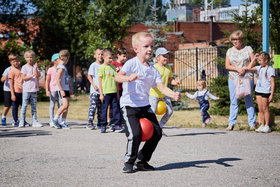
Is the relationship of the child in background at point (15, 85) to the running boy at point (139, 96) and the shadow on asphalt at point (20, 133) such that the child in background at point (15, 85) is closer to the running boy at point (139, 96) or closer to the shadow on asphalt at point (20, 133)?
the shadow on asphalt at point (20, 133)

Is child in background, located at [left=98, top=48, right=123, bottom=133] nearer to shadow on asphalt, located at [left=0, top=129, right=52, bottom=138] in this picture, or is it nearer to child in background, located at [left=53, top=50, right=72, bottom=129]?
child in background, located at [left=53, top=50, right=72, bottom=129]

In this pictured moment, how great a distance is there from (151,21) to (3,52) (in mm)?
10040

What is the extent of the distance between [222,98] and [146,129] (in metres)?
8.49

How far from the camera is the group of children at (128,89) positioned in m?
5.11

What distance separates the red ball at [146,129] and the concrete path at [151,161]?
0.45 m

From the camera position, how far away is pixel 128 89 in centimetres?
518

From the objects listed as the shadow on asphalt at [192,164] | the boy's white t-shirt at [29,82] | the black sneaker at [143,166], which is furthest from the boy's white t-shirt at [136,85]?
the boy's white t-shirt at [29,82]

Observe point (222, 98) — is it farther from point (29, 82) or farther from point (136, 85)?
point (136, 85)

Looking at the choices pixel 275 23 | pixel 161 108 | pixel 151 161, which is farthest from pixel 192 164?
pixel 275 23

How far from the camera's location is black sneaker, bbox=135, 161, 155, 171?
201 inches

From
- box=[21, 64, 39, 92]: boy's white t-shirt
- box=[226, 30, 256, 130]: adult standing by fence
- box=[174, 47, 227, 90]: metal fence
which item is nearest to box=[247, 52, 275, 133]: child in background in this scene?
box=[226, 30, 256, 130]: adult standing by fence

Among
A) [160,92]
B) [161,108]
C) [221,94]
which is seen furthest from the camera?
[221,94]

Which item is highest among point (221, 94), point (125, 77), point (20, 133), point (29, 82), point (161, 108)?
point (125, 77)

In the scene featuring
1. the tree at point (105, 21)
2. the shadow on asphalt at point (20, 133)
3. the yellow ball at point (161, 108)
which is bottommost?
the shadow on asphalt at point (20, 133)
